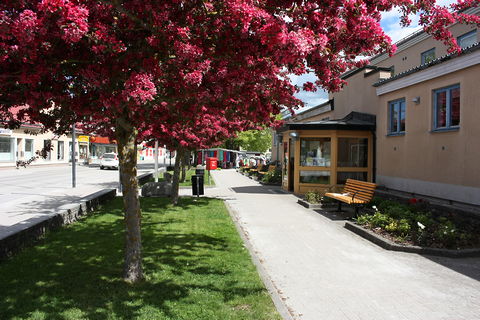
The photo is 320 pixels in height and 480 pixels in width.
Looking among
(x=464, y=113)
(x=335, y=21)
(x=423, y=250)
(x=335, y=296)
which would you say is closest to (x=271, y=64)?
(x=335, y=21)

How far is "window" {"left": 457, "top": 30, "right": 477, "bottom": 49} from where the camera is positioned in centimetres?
1554

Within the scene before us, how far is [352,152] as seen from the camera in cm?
1529

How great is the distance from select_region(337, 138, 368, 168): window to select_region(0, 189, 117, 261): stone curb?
30.3 feet

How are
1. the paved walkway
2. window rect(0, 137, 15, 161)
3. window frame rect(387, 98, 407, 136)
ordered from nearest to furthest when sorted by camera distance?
the paved walkway, window frame rect(387, 98, 407, 136), window rect(0, 137, 15, 161)

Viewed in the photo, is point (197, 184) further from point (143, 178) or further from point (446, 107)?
point (446, 107)

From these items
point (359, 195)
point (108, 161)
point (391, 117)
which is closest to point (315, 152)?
point (391, 117)

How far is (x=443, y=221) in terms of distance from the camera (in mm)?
7855

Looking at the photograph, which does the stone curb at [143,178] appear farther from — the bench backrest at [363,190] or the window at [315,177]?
the bench backrest at [363,190]

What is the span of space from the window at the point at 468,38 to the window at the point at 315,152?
697cm

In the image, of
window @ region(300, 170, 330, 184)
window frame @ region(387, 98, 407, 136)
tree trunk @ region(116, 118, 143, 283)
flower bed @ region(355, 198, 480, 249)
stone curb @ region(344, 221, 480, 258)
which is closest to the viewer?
tree trunk @ region(116, 118, 143, 283)

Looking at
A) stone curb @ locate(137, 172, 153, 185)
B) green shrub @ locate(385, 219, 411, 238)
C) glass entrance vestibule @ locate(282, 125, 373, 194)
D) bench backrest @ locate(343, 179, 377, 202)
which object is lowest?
green shrub @ locate(385, 219, 411, 238)

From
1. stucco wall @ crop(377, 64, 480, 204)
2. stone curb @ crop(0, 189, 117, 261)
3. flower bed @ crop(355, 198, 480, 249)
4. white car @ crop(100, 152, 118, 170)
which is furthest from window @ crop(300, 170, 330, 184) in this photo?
white car @ crop(100, 152, 118, 170)

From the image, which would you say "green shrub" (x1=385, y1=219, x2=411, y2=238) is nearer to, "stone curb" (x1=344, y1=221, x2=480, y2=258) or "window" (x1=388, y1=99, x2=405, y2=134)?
"stone curb" (x1=344, y1=221, x2=480, y2=258)

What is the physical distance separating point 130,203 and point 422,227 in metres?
5.39
